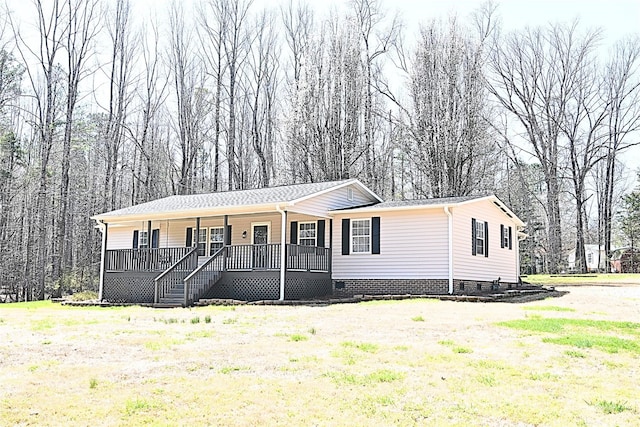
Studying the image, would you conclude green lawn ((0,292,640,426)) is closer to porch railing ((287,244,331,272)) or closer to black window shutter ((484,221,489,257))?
porch railing ((287,244,331,272))

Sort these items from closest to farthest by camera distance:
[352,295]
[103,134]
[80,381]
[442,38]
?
[80,381] < [352,295] < [442,38] < [103,134]

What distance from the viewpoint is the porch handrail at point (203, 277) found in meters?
17.5

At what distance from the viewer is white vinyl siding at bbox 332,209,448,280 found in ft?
60.1

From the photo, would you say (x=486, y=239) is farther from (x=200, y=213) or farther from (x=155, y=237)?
(x=155, y=237)

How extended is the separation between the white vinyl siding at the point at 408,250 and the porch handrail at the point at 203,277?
405 cm

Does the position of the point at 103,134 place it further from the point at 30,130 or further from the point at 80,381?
the point at 80,381

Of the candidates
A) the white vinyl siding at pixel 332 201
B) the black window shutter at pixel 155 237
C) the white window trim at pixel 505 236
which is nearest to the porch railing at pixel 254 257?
the white vinyl siding at pixel 332 201

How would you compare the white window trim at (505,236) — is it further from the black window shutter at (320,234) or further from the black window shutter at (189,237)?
the black window shutter at (189,237)

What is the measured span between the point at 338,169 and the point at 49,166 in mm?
14633

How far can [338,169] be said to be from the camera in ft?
98.6

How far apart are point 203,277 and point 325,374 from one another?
1262cm

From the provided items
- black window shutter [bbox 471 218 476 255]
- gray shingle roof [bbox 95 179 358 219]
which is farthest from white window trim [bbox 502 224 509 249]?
gray shingle roof [bbox 95 179 358 219]

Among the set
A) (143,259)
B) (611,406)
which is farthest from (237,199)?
(611,406)

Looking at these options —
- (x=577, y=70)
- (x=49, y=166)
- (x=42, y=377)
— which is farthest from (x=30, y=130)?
(x=42, y=377)
